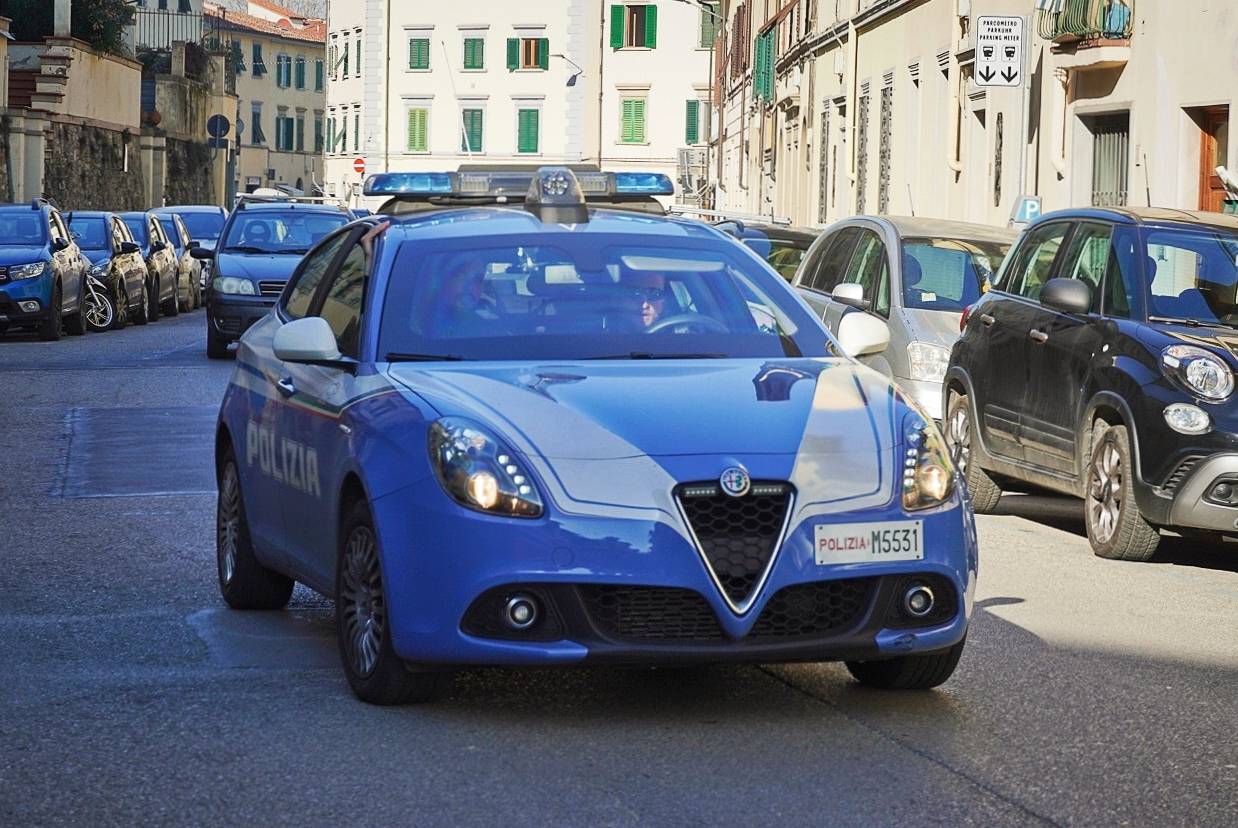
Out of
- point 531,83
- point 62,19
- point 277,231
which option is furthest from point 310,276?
point 531,83

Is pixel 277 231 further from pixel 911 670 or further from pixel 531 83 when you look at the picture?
pixel 531 83

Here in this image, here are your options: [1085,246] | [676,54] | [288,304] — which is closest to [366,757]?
[288,304]

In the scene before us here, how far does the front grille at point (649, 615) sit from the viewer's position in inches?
243

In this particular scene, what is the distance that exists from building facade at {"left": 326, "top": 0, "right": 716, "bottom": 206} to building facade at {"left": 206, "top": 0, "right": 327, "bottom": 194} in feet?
40.9

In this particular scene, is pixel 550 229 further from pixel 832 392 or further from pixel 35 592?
pixel 35 592

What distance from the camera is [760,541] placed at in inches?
244

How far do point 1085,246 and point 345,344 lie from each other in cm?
532

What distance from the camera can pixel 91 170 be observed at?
54125mm

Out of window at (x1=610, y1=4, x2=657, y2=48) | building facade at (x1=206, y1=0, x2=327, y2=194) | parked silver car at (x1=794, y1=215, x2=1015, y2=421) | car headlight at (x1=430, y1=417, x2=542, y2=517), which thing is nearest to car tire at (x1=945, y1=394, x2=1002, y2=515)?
parked silver car at (x1=794, y1=215, x2=1015, y2=421)

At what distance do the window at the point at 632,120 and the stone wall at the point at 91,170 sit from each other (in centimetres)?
3472

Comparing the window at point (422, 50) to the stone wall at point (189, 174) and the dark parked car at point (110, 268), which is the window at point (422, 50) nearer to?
the stone wall at point (189, 174)

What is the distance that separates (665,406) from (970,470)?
21.1ft

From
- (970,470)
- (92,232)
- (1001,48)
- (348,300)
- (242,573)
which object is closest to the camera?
(348,300)

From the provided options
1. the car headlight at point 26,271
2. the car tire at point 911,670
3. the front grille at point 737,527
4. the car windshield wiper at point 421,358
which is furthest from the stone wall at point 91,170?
the front grille at point 737,527
